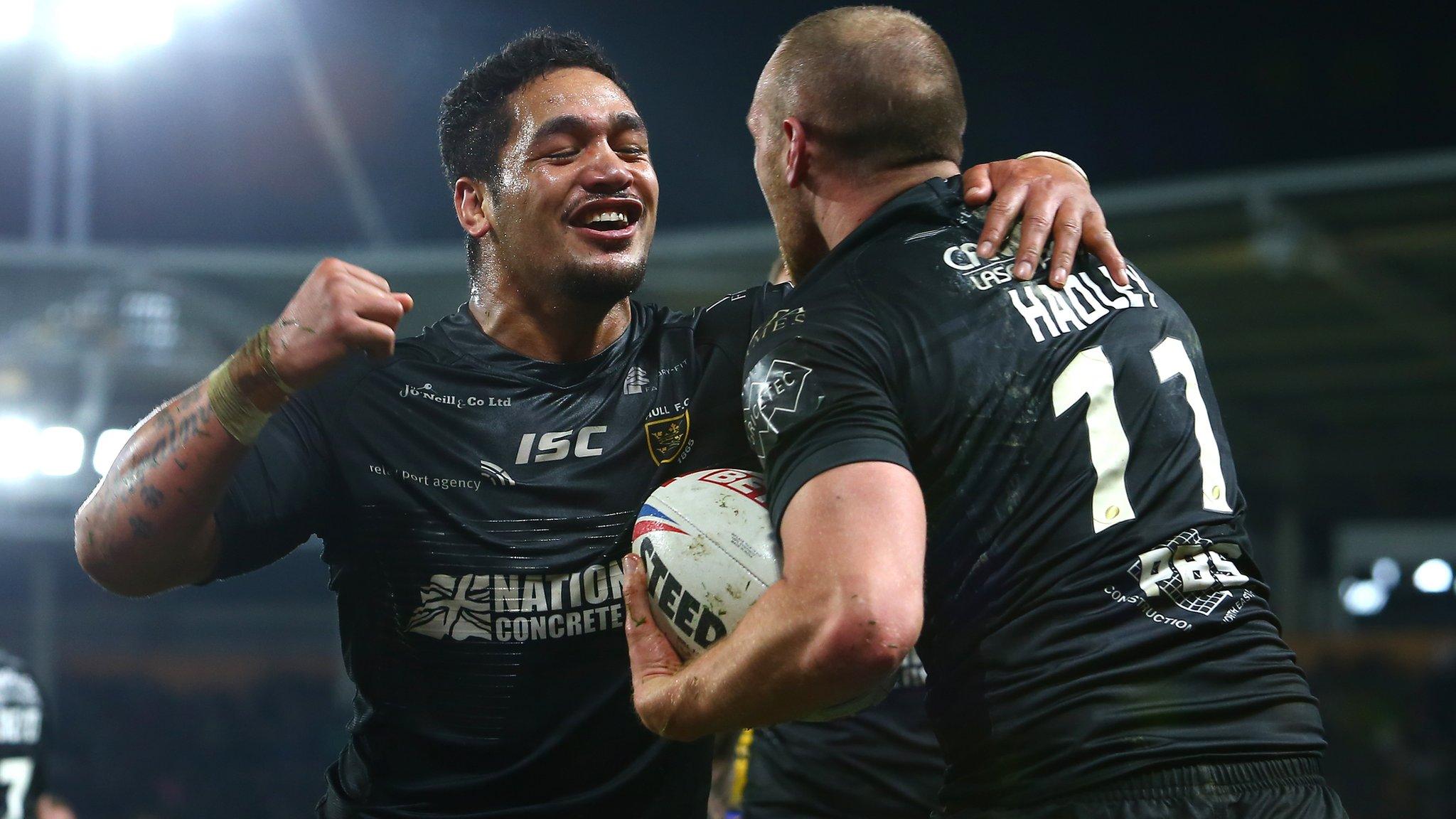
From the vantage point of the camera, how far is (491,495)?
10.4ft

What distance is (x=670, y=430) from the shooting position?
10.6 ft

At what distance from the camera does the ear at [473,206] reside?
3598mm

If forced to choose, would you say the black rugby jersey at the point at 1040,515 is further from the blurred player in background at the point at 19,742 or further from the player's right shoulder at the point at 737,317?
the blurred player in background at the point at 19,742

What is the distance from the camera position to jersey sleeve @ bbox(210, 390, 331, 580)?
3.08m

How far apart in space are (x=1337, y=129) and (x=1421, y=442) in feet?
18.0

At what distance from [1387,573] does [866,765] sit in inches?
697

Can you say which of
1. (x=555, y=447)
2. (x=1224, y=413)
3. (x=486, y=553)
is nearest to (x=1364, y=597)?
(x=1224, y=413)

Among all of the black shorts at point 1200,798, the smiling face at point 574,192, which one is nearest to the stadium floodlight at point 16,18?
the smiling face at point 574,192

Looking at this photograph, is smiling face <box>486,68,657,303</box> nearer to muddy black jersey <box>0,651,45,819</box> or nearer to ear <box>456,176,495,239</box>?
ear <box>456,176,495,239</box>

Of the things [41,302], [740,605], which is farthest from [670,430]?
[41,302]

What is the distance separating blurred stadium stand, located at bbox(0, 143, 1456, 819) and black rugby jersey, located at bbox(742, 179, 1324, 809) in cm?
917

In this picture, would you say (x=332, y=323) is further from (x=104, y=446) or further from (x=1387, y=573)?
(x=1387, y=573)

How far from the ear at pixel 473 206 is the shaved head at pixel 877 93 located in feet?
3.59

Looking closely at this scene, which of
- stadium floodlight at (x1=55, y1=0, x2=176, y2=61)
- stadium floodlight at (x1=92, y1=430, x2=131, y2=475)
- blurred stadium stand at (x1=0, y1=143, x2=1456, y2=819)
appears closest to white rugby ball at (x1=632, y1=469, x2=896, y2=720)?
blurred stadium stand at (x1=0, y1=143, x2=1456, y2=819)
